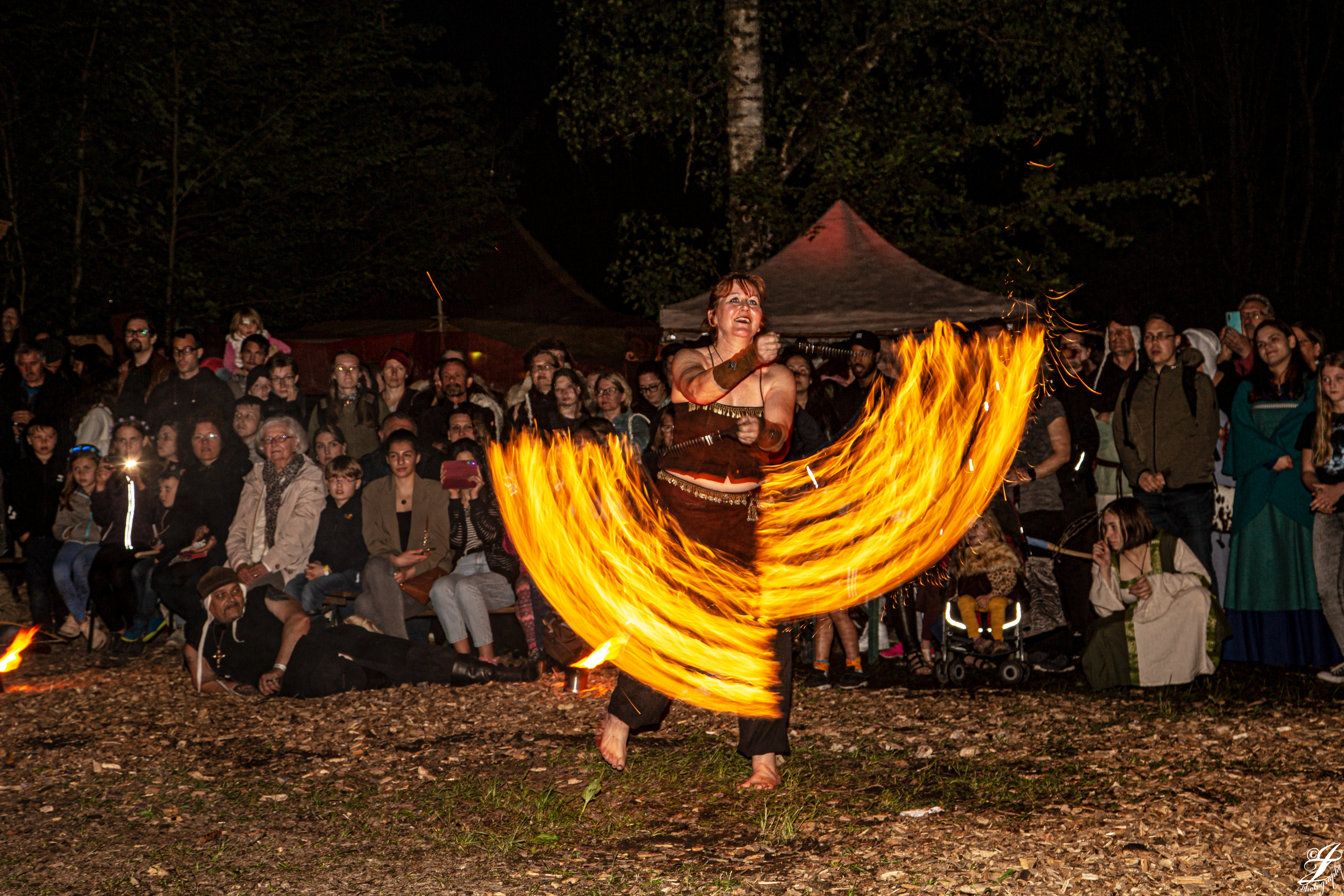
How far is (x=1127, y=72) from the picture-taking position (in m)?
15.0

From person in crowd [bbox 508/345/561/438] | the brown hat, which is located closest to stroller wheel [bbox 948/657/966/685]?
person in crowd [bbox 508/345/561/438]

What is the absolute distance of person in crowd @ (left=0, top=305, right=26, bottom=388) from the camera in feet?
32.7

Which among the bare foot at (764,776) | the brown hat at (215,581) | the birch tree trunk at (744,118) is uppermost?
the birch tree trunk at (744,118)

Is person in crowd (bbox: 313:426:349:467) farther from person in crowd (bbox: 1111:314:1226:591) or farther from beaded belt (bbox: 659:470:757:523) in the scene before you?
person in crowd (bbox: 1111:314:1226:591)

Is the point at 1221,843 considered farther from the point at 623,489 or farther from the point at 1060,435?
the point at 1060,435

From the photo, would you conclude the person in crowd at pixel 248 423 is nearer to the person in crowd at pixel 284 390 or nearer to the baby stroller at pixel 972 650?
the person in crowd at pixel 284 390

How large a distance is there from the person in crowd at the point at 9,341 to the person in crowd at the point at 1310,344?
31.1 ft

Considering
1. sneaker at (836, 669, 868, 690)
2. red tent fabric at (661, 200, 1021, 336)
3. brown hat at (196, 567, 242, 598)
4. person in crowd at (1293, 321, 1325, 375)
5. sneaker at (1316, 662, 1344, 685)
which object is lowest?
sneaker at (836, 669, 868, 690)

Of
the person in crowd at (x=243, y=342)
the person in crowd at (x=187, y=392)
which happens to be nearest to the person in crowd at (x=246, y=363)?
the person in crowd at (x=243, y=342)

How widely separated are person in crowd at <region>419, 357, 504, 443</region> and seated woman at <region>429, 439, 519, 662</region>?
2.10ft

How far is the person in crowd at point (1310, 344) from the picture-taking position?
25.7ft

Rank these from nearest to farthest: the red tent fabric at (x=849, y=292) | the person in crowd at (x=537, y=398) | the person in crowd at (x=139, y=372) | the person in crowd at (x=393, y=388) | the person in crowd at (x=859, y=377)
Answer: the person in crowd at (x=859, y=377) → the person in crowd at (x=537, y=398) → the person in crowd at (x=393, y=388) → the person in crowd at (x=139, y=372) → the red tent fabric at (x=849, y=292)

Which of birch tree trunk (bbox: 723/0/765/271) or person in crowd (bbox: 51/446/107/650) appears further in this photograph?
birch tree trunk (bbox: 723/0/765/271)

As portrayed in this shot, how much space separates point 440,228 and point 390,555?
15894 mm
